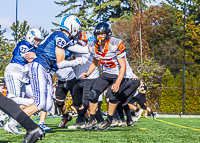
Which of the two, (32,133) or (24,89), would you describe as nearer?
(32,133)

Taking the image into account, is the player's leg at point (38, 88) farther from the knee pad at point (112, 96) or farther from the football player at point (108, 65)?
the knee pad at point (112, 96)

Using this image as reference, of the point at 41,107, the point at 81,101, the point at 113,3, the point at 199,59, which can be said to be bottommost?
the point at 199,59

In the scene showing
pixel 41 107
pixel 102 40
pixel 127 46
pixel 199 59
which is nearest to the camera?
pixel 41 107

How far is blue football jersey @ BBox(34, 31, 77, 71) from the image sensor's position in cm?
468

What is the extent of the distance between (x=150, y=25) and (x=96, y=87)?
24925mm

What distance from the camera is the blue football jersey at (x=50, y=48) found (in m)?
4.68

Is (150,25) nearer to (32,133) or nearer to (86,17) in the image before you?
(86,17)

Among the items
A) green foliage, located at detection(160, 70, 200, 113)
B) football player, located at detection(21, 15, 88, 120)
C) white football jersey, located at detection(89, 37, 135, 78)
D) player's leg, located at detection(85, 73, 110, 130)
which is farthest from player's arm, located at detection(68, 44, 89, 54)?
green foliage, located at detection(160, 70, 200, 113)

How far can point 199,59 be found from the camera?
2800cm

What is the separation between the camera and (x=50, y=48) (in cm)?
475

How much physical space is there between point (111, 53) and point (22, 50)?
150 centimetres

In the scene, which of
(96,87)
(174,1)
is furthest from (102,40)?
(174,1)

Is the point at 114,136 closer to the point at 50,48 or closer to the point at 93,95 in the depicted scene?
the point at 93,95

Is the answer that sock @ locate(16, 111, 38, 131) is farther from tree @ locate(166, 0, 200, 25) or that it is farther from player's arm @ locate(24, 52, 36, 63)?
tree @ locate(166, 0, 200, 25)
